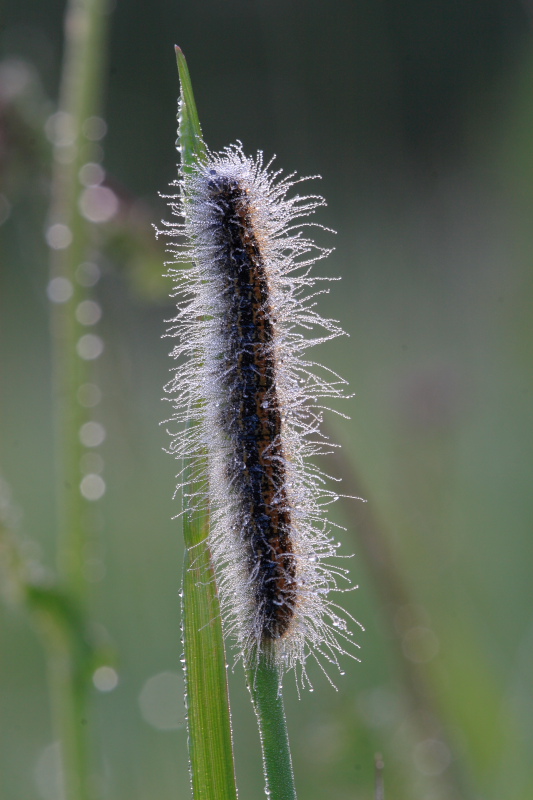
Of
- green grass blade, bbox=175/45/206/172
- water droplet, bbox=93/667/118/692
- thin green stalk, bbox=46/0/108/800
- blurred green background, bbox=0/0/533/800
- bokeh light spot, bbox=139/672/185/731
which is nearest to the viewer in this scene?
green grass blade, bbox=175/45/206/172

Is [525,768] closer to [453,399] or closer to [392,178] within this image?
[453,399]

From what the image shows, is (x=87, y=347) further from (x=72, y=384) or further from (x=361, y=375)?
(x=361, y=375)

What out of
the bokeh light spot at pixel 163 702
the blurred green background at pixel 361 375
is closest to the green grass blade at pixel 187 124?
the blurred green background at pixel 361 375

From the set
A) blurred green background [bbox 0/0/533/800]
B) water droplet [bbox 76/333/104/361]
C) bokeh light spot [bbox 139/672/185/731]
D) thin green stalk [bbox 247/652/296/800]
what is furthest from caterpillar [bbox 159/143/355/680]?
bokeh light spot [bbox 139/672/185/731]

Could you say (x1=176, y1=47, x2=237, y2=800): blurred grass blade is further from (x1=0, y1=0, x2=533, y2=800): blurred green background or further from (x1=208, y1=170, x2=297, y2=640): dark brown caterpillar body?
(x1=0, y1=0, x2=533, y2=800): blurred green background

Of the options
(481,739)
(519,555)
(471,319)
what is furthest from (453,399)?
(471,319)

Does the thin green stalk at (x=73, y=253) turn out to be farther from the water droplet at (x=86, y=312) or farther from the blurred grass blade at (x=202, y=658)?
the blurred grass blade at (x=202, y=658)

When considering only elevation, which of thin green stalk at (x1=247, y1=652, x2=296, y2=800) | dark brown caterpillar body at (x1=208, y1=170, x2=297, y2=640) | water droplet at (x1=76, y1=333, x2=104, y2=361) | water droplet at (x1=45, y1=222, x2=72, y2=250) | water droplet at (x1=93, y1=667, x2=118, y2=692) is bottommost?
thin green stalk at (x1=247, y1=652, x2=296, y2=800)

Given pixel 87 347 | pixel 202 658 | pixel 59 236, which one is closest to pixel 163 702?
pixel 87 347
